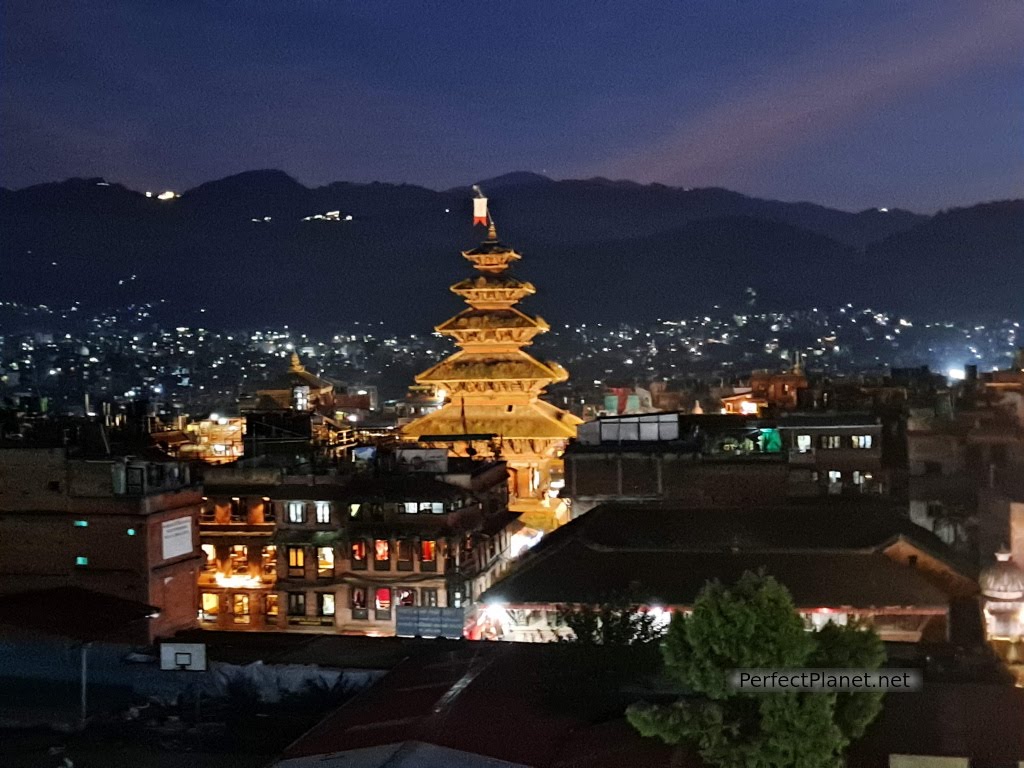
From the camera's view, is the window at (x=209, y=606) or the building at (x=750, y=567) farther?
the window at (x=209, y=606)

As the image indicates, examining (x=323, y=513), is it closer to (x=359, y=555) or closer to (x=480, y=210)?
(x=359, y=555)

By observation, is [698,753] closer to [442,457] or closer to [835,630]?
[835,630]

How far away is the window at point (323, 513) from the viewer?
39.0m

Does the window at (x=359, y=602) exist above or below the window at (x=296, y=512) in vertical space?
below

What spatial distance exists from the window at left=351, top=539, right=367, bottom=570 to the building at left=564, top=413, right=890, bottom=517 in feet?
24.2

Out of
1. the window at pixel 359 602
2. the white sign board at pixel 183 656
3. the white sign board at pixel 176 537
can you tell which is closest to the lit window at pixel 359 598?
the window at pixel 359 602

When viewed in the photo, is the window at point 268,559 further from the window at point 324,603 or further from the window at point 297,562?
the window at point 324,603

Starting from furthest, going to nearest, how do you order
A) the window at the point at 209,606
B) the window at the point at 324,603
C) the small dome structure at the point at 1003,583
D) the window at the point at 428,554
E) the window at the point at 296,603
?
1. the window at the point at 209,606
2. the window at the point at 296,603
3. the window at the point at 324,603
4. the window at the point at 428,554
5. the small dome structure at the point at 1003,583

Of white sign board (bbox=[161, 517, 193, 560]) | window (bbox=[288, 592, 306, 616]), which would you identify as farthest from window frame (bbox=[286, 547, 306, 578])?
white sign board (bbox=[161, 517, 193, 560])

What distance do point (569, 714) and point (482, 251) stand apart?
1586 inches

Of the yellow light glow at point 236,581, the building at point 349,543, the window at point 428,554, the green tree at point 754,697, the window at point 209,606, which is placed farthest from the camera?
the window at point 209,606

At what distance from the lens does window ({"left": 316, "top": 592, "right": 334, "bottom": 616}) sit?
3822 cm

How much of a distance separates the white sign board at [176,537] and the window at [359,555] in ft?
21.0

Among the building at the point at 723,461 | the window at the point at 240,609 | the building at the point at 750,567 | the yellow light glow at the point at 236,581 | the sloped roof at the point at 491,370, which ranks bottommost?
the window at the point at 240,609
